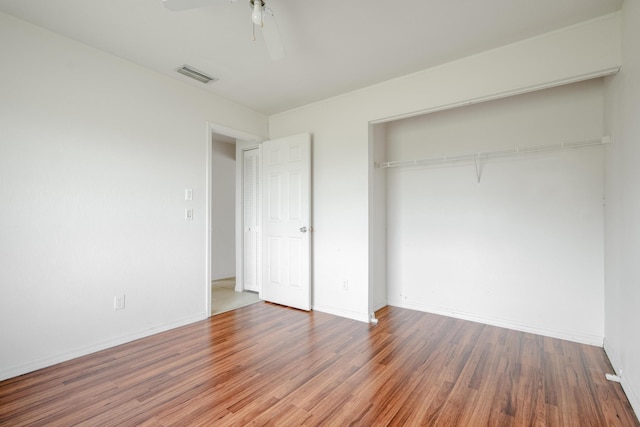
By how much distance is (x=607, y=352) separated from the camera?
2496 millimetres

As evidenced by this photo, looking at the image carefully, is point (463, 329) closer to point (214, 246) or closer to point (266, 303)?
point (266, 303)

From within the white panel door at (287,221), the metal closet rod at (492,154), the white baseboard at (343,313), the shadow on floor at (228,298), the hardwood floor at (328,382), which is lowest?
the hardwood floor at (328,382)

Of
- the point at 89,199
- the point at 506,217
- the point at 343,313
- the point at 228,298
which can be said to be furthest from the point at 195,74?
Answer: the point at 506,217

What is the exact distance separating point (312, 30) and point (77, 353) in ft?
10.4

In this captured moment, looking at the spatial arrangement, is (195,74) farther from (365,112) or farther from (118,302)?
Answer: (118,302)

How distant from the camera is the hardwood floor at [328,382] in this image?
1.77 meters

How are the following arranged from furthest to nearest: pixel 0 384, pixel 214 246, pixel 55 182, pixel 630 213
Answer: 1. pixel 214 246
2. pixel 55 182
3. pixel 0 384
4. pixel 630 213

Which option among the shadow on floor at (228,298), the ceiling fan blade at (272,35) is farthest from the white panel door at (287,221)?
the ceiling fan blade at (272,35)

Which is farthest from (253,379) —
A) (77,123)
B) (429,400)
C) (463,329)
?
(77,123)

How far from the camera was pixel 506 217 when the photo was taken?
3.14m

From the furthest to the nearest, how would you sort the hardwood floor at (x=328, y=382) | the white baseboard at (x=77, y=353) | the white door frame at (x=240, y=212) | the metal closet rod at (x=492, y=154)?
1. the white door frame at (x=240, y=212)
2. the metal closet rod at (x=492, y=154)
3. the white baseboard at (x=77, y=353)
4. the hardwood floor at (x=328, y=382)

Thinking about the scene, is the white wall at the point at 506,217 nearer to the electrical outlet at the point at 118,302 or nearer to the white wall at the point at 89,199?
the white wall at the point at 89,199

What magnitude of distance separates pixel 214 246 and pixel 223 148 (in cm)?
180

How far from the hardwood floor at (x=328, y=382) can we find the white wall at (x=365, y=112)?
30.3 inches
